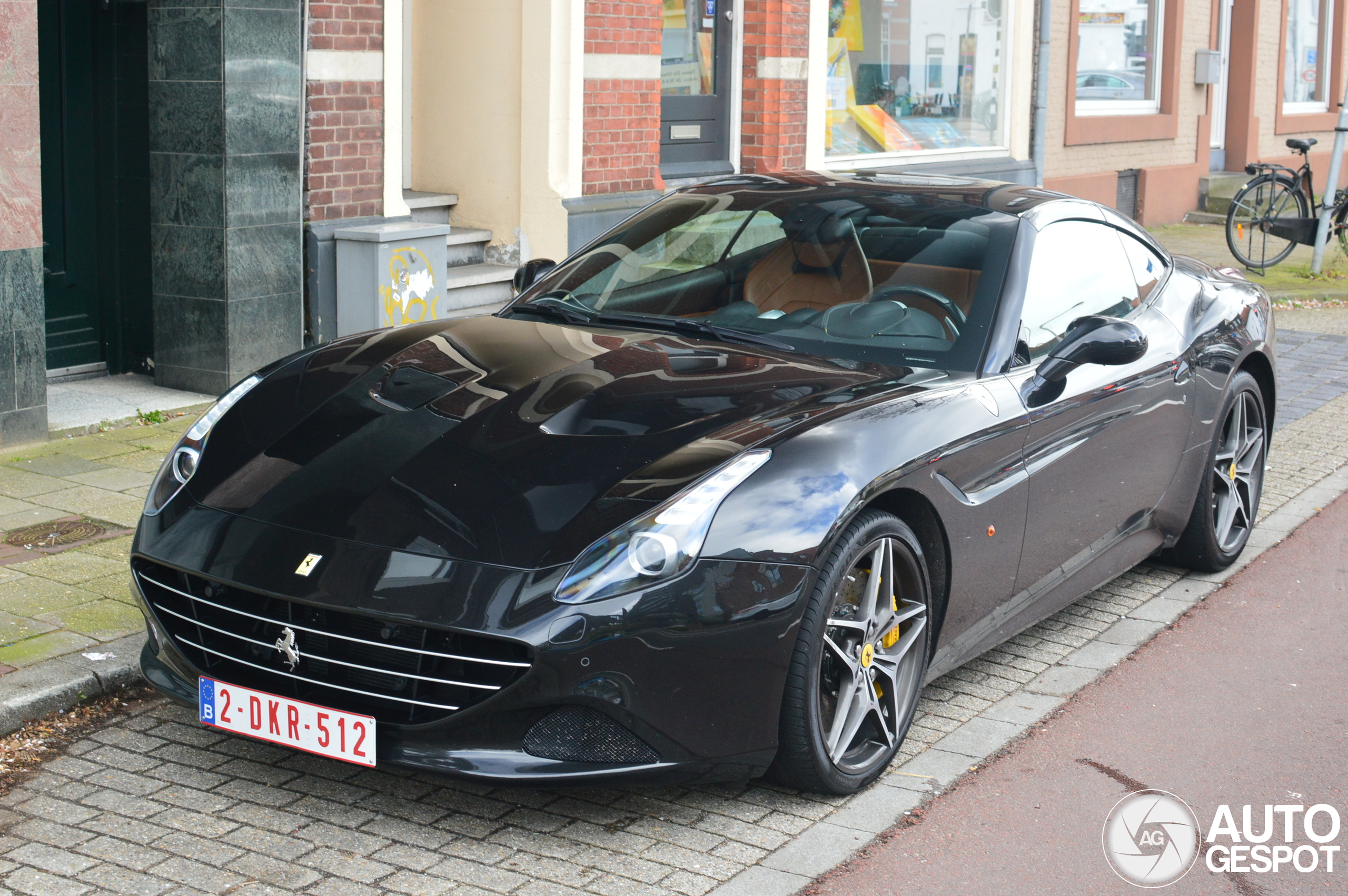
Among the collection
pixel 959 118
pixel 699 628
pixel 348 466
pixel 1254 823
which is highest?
pixel 959 118

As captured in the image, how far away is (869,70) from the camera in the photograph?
47.7 feet

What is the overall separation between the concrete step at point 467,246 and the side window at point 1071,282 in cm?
581

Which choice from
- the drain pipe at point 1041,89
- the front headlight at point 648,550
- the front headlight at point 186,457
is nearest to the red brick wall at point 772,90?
the drain pipe at point 1041,89

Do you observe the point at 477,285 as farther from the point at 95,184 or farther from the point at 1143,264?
the point at 1143,264

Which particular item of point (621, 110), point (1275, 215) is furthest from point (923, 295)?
point (1275, 215)

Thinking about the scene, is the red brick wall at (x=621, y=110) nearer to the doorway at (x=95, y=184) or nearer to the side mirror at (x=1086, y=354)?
the doorway at (x=95, y=184)

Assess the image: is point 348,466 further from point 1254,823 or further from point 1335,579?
point 1335,579

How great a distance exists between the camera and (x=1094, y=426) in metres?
4.85

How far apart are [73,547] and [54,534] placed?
0.71 feet

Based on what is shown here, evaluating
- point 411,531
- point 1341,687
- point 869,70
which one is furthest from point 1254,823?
point 869,70

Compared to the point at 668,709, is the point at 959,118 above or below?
above

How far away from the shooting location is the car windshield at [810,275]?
4.64 meters

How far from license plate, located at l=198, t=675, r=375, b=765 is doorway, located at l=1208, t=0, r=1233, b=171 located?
19.0 metres

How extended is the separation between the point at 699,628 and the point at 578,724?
34cm
